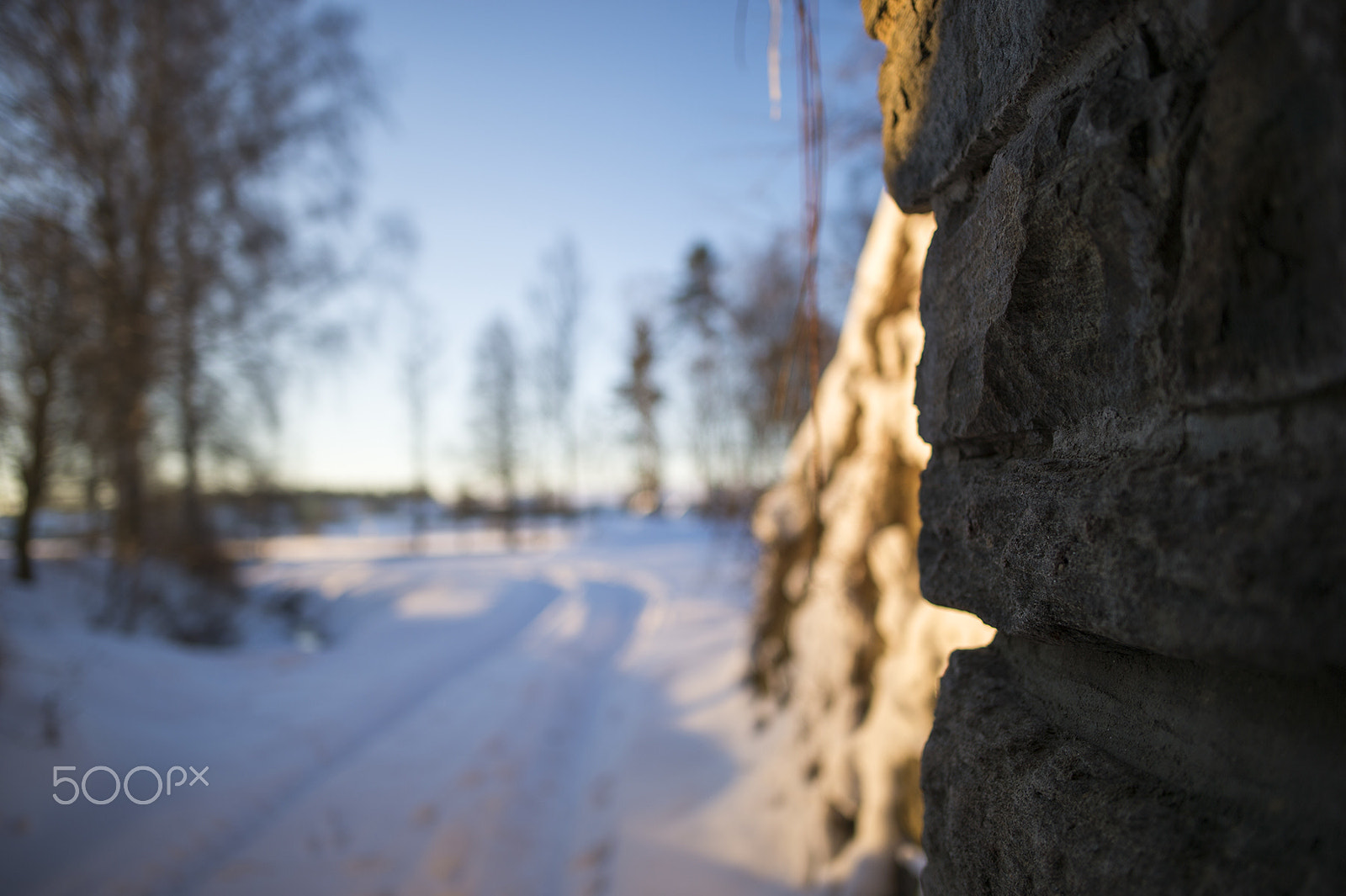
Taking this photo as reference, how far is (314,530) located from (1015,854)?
87.6ft

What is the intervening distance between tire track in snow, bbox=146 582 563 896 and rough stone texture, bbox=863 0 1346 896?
325cm

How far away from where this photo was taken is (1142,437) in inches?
19.9

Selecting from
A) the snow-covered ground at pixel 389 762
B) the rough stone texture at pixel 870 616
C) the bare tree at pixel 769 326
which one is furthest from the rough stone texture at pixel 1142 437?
the bare tree at pixel 769 326

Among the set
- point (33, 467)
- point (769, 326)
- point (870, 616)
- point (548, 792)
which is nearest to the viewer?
point (870, 616)

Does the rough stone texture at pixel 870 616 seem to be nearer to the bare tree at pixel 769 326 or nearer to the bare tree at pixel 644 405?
the bare tree at pixel 769 326

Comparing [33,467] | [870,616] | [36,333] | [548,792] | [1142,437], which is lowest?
[548,792]

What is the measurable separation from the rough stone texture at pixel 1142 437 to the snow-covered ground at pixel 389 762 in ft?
7.20

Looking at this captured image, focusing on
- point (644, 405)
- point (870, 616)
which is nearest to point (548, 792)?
point (870, 616)

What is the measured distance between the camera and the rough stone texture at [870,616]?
2020mm

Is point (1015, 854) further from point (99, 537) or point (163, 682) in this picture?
point (99, 537)

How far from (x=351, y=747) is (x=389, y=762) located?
42 cm

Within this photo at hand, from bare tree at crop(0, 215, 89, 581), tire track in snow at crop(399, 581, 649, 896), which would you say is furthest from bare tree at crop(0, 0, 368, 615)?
tire track in snow at crop(399, 581, 649, 896)

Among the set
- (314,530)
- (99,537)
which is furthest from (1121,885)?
(314,530)

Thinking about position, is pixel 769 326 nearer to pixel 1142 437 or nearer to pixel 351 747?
pixel 351 747
